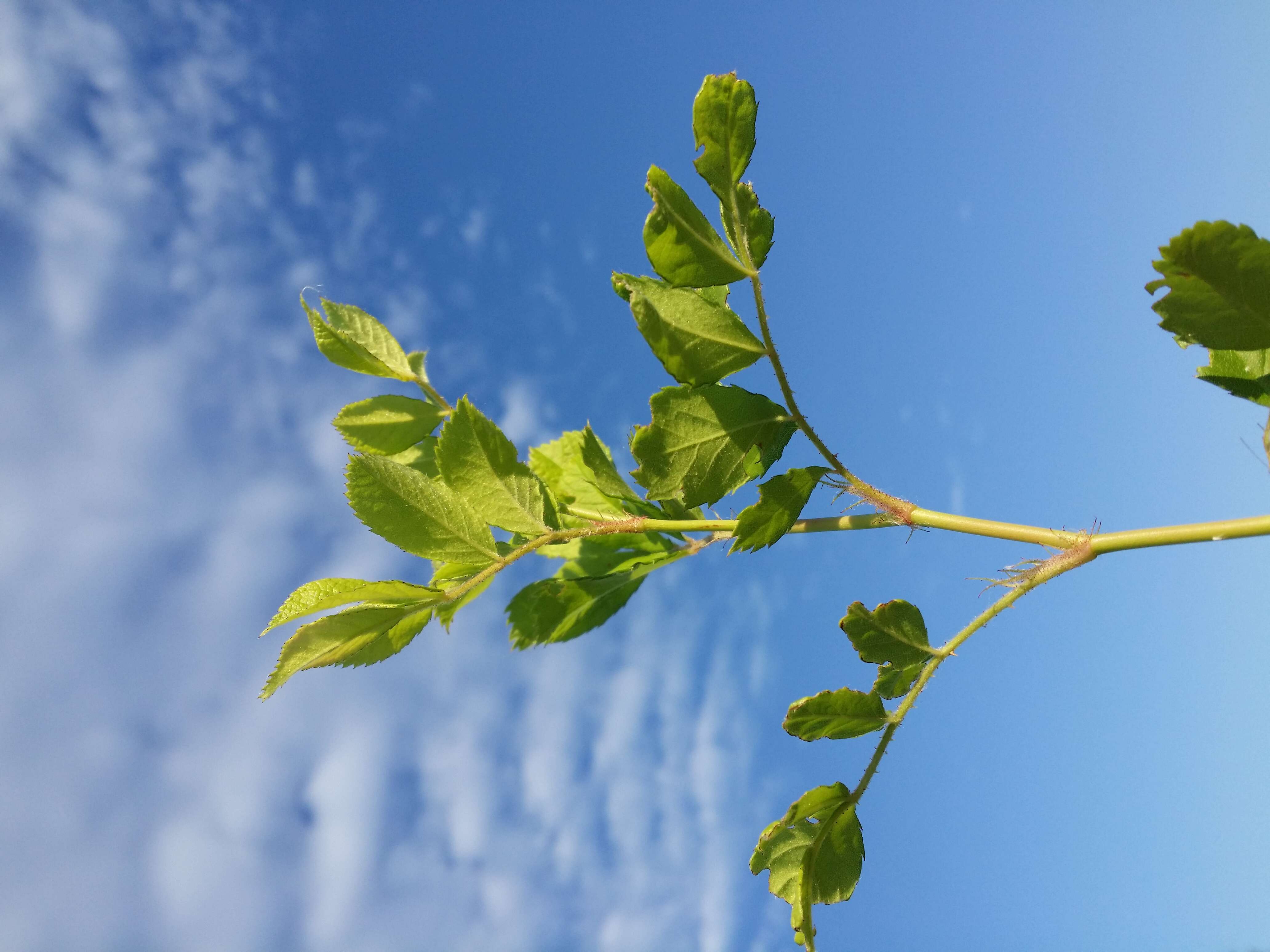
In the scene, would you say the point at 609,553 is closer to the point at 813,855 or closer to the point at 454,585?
the point at 454,585

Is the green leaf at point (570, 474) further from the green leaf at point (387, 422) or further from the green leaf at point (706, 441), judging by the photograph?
the green leaf at point (706, 441)

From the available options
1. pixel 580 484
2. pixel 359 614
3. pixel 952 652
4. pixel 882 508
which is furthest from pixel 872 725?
pixel 359 614

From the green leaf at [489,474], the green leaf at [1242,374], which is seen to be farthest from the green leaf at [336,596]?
the green leaf at [1242,374]

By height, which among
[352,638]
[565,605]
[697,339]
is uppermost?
[697,339]

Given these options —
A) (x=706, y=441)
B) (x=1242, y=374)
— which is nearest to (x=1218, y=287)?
(x=1242, y=374)

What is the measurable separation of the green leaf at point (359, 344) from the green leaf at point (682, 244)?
2.53ft

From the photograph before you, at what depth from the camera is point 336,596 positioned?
4.01 ft

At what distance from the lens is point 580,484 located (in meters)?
1.78

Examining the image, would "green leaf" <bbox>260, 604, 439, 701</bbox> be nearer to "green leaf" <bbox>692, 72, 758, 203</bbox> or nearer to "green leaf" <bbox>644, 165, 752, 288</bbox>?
"green leaf" <bbox>644, 165, 752, 288</bbox>

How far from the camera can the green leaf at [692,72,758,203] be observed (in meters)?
1.15

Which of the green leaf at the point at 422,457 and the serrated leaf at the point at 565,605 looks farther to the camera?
the green leaf at the point at 422,457

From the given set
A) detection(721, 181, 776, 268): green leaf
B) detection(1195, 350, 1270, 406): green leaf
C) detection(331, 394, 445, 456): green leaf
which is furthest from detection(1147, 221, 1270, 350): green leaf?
detection(331, 394, 445, 456): green leaf

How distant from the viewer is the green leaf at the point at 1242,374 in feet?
4.07

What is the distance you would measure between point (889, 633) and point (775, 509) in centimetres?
32
